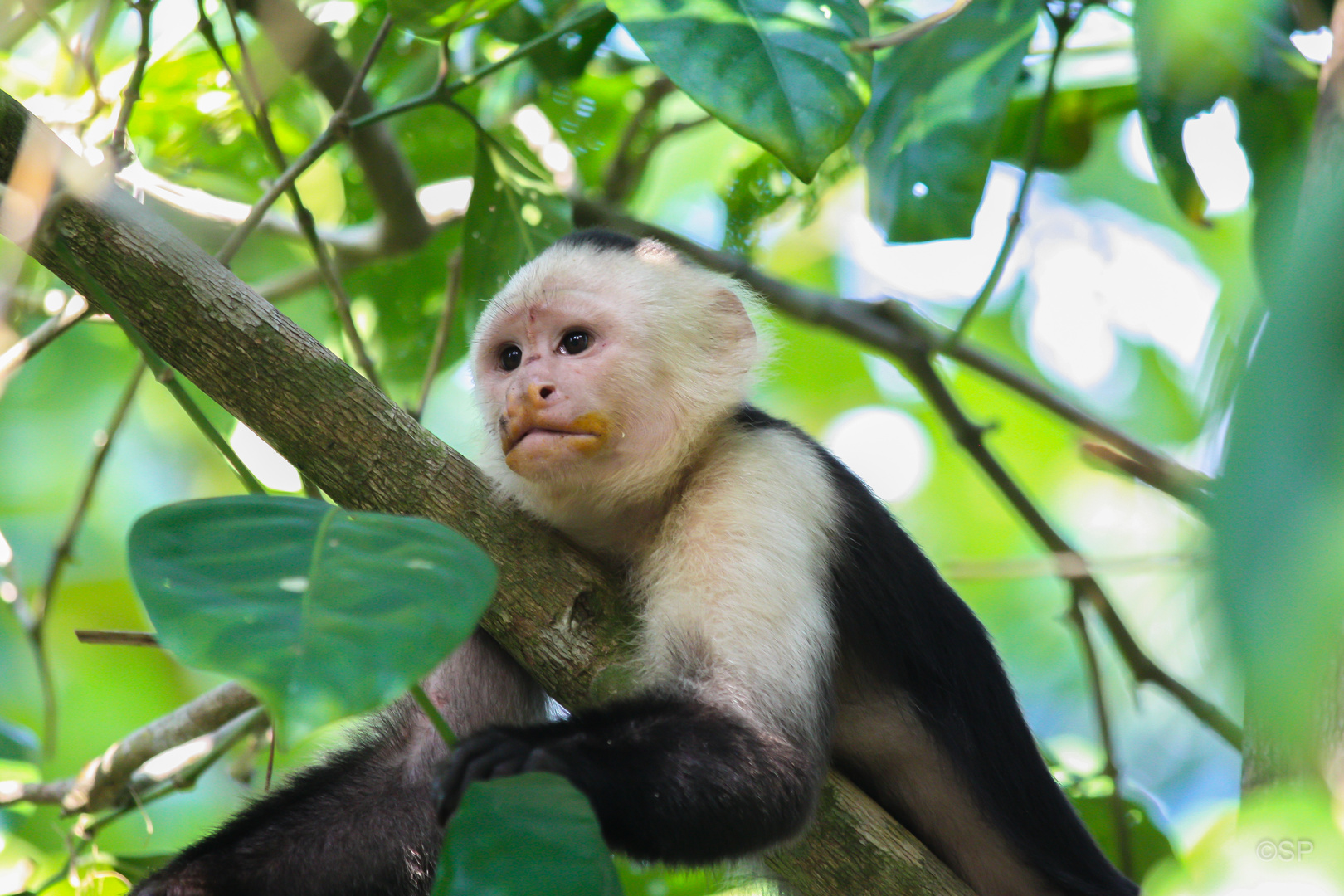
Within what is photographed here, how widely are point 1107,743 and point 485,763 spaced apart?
6.99 feet

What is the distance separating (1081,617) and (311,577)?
2.58 meters

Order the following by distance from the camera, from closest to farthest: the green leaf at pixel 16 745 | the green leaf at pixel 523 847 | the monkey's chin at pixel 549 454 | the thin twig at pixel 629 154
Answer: the green leaf at pixel 523 847 → the monkey's chin at pixel 549 454 → the green leaf at pixel 16 745 → the thin twig at pixel 629 154

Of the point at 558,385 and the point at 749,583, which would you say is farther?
the point at 558,385

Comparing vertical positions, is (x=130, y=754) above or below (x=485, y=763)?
below

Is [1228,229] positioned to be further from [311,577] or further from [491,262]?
[311,577]

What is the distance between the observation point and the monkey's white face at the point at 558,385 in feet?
8.04

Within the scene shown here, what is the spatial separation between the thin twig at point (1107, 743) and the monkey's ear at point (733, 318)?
124cm

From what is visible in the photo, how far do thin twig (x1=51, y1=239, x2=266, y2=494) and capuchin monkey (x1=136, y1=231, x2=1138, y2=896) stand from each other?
0.59m

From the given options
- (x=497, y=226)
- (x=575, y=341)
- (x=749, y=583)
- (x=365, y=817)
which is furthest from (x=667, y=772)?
(x=497, y=226)

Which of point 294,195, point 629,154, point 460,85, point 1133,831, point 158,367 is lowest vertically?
point 1133,831

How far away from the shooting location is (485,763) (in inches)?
68.6

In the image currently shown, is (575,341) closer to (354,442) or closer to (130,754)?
(354,442)

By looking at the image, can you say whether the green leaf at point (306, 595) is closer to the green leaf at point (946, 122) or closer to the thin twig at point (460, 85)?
the thin twig at point (460, 85)

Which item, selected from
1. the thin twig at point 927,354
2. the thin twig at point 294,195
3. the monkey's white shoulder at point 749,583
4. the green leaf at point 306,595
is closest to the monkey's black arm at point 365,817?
the monkey's white shoulder at point 749,583
